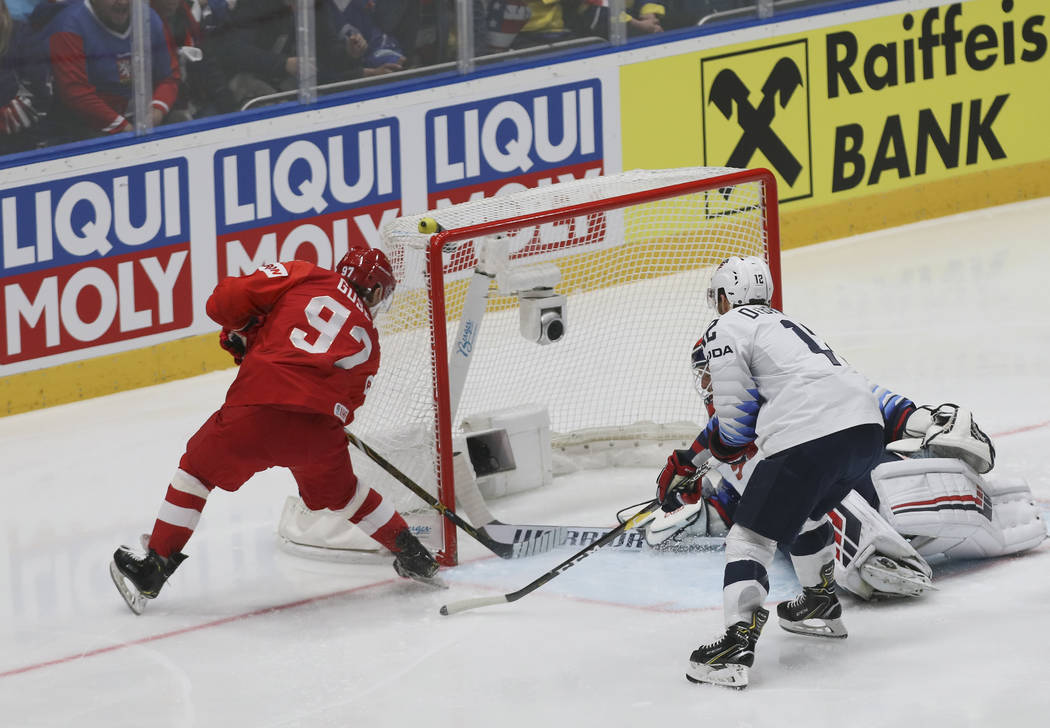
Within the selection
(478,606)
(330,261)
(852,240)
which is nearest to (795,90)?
(852,240)

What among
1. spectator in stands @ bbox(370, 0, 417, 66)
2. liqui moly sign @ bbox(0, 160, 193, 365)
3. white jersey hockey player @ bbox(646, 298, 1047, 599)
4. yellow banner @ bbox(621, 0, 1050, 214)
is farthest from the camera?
yellow banner @ bbox(621, 0, 1050, 214)

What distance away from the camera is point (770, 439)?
3963 mm

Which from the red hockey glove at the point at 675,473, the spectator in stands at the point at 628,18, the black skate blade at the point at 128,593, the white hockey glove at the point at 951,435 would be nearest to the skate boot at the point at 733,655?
the red hockey glove at the point at 675,473

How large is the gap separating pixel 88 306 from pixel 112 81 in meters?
0.92

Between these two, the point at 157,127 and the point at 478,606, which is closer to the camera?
the point at 478,606

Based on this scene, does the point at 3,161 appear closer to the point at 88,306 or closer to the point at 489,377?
the point at 88,306

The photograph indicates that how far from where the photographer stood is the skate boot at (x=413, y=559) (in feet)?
15.6

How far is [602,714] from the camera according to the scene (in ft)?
12.6

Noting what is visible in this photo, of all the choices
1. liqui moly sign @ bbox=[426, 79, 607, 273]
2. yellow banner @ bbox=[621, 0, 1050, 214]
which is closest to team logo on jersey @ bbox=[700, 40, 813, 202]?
yellow banner @ bbox=[621, 0, 1050, 214]

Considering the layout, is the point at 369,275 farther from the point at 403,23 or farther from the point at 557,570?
the point at 403,23

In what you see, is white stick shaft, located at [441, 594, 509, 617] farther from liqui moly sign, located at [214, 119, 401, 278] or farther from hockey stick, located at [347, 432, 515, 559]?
liqui moly sign, located at [214, 119, 401, 278]

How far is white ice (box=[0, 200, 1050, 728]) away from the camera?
153 inches

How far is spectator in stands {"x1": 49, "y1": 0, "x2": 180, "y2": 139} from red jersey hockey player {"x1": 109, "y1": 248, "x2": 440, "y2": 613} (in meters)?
2.65

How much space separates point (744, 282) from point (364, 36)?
13.2 feet
